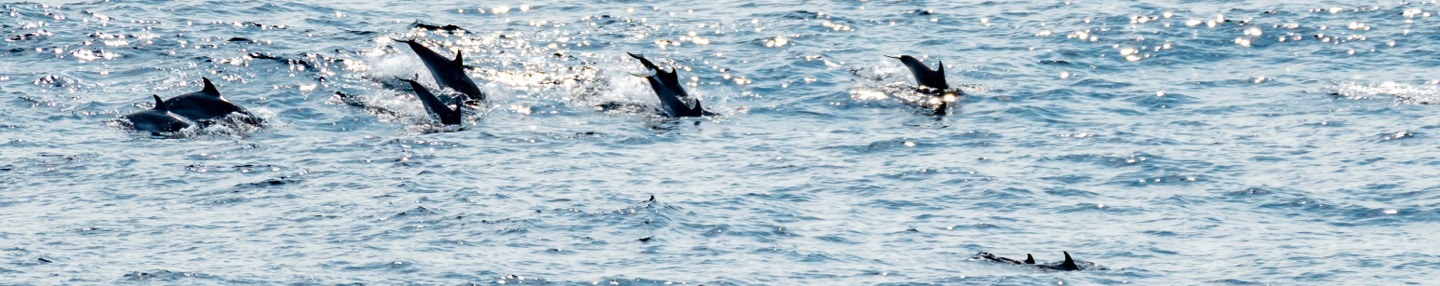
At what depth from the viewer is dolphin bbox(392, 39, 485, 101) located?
36969mm

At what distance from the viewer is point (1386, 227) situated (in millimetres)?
27562

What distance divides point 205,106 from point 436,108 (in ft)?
13.1

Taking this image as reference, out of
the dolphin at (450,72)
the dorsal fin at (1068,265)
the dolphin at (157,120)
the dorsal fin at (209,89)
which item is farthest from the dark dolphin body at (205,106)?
the dorsal fin at (1068,265)

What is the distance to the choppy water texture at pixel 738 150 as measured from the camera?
84.2ft

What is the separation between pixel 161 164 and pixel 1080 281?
14.8 m

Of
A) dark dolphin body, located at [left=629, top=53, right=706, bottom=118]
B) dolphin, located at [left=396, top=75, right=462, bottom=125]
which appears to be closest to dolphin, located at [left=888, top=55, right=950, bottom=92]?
dark dolphin body, located at [left=629, top=53, right=706, bottom=118]

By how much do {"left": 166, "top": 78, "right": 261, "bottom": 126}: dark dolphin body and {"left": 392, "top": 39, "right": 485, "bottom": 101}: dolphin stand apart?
13.7 feet

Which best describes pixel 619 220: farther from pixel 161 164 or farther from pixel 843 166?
pixel 161 164

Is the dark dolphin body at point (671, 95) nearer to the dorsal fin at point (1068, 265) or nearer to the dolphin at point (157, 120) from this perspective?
the dolphin at point (157, 120)

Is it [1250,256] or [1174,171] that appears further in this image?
[1174,171]

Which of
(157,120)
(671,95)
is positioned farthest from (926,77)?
(157,120)

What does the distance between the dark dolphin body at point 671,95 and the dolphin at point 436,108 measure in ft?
12.3

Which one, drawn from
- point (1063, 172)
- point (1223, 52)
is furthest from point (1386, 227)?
point (1223, 52)

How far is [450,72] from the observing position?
37.3 metres
